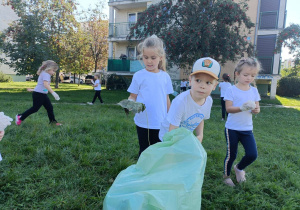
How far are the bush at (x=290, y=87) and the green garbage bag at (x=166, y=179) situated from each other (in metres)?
24.9

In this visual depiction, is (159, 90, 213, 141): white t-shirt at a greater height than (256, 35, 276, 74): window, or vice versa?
(256, 35, 276, 74): window

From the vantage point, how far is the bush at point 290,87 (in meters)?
A: 22.3

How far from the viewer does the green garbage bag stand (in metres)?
1.45

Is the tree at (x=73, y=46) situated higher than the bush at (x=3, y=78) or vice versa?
the tree at (x=73, y=46)

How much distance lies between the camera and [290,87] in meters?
22.4

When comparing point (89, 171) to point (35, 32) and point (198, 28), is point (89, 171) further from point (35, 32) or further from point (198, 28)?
point (35, 32)

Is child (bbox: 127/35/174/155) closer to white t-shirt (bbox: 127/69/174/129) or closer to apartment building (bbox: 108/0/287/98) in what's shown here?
white t-shirt (bbox: 127/69/174/129)

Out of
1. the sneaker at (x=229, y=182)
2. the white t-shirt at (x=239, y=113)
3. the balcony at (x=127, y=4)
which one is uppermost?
the balcony at (x=127, y=4)

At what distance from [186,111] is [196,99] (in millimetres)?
146

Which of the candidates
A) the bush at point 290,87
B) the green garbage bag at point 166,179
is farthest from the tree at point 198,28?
the bush at point 290,87

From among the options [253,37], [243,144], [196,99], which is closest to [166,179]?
[196,99]

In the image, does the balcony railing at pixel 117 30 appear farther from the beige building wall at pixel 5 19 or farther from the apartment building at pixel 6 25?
the beige building wall at pixel 5 19

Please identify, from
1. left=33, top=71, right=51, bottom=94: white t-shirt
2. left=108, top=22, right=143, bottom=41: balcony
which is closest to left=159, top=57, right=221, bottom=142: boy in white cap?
left=33, top=71, right=51, bottom=94: white t-shirt

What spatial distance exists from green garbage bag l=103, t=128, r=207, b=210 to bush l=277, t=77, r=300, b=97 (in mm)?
24891
